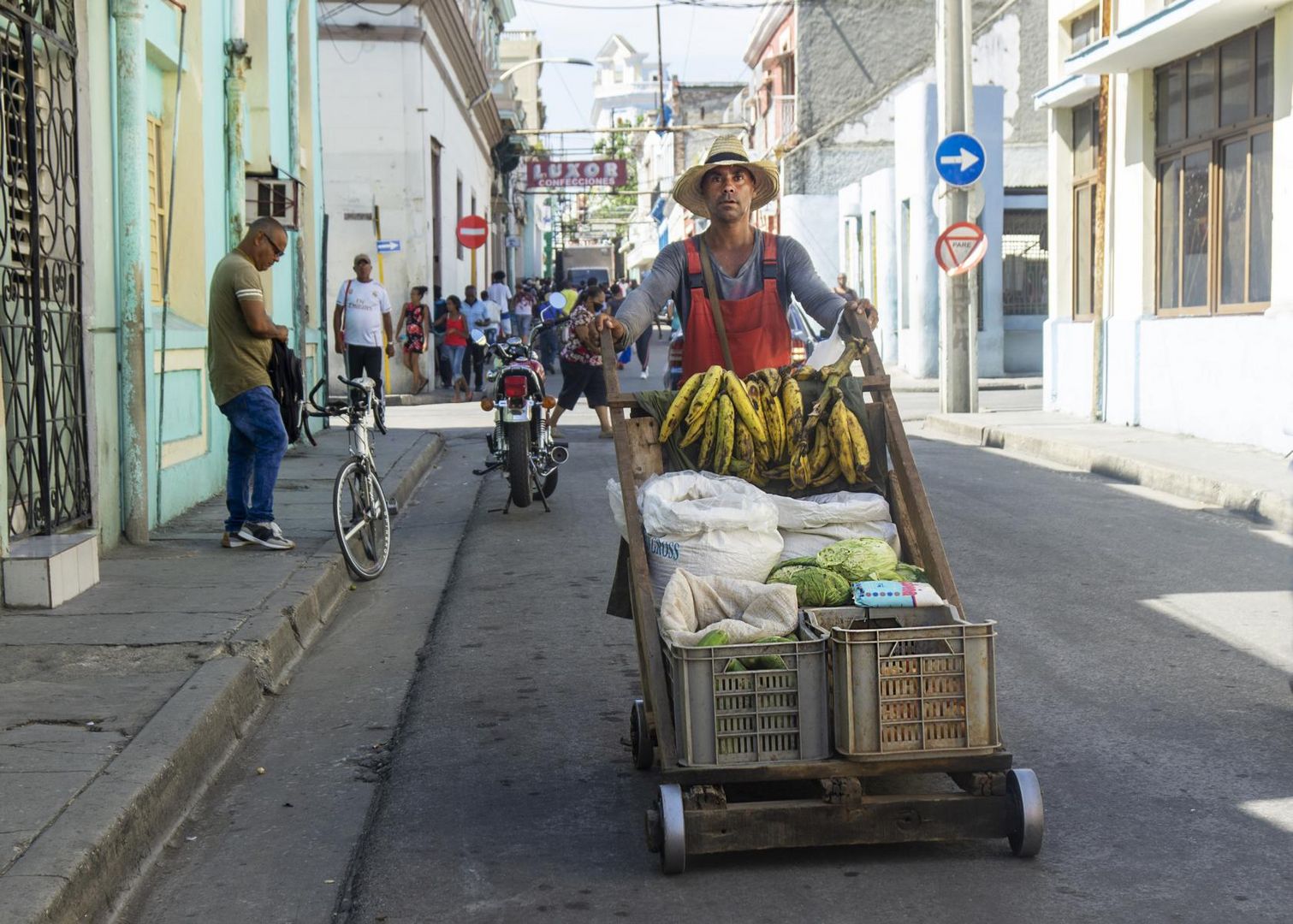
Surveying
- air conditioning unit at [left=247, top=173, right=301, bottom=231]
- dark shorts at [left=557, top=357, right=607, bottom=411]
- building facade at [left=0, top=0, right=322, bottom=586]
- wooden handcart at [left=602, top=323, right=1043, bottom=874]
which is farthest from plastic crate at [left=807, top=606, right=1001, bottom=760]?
dark shorts at [left=557, top=357, right=607, bottom=411]

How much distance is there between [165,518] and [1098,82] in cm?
1225

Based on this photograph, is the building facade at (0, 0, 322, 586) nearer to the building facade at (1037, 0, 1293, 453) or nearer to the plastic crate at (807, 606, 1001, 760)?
the plastic crate at (807, 606, 1001, 760)

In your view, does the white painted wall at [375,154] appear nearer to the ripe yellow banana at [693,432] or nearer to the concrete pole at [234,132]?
the concrete pole at [234,132]

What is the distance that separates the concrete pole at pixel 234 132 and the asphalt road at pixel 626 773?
15.1 feet

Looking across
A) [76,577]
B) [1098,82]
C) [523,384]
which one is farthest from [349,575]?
[1098,82]

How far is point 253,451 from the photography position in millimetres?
9219

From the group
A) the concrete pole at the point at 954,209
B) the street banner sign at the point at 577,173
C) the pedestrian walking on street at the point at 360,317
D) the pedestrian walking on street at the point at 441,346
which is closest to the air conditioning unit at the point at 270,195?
the pedestrian walking on street at the point at 360,317

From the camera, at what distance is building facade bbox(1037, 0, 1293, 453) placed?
14.1m

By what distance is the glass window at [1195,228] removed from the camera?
52.0 feet

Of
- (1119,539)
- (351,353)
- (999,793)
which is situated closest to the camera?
(999,793)

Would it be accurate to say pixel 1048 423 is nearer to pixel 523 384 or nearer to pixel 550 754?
pixel 523 384

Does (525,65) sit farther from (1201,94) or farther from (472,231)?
(1201,94)

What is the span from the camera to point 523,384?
38.5 feet

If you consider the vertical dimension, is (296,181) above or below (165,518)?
above
